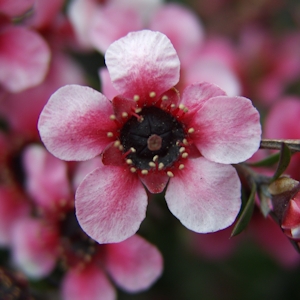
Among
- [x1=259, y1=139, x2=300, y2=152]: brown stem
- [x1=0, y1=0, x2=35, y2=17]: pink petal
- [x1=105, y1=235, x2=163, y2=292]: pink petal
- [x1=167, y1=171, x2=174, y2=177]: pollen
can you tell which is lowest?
[x1=105, y1=235, x2=163, y2=292]: pink petal

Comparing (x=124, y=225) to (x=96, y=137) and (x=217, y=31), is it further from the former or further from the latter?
(x=217, y=31)

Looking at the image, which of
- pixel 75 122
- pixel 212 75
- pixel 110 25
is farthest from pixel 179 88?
pixel 75 122

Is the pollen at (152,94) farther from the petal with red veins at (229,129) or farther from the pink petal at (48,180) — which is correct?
the pink petal at (48,180)

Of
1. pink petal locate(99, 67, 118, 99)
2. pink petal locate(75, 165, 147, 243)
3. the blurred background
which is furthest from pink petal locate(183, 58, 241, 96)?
pink petal locate(75, 165, 147, 243)

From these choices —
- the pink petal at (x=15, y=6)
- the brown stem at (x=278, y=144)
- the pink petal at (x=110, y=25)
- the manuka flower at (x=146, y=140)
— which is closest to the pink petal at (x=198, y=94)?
the manuka flower at (x=146, y=140)

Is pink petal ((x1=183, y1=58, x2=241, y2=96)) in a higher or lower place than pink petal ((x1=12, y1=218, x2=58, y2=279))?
higher

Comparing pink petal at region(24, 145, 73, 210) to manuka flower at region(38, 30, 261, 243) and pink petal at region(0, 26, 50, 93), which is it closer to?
pink petal at region(0, 26, 50, 93)

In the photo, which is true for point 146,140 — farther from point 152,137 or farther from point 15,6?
point 15,6
